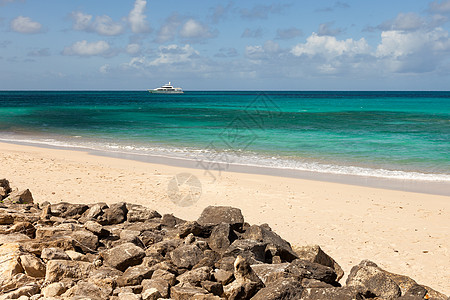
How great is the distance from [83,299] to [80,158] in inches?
568

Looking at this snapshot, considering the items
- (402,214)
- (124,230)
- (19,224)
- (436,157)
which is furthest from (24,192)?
(436,157)

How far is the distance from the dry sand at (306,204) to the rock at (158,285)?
344 cm

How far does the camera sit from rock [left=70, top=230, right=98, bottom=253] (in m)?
5.63

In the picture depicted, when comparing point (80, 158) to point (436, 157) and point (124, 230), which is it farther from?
point (436, 157)

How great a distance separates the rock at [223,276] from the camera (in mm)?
4949

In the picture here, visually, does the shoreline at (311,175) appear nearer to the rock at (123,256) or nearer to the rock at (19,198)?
the rock at (19,198)

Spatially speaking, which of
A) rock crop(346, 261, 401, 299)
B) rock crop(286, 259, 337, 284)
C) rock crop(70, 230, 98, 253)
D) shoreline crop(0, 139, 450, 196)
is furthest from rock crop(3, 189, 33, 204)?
shoreline crop(0, 139, 450, 196)

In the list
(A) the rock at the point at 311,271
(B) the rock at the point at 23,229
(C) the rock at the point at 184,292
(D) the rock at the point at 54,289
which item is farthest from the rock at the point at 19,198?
(A) the rock at the point at 311,271

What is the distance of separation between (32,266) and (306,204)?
7.18 meters

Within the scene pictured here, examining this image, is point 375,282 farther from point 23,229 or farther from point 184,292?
point 23,229

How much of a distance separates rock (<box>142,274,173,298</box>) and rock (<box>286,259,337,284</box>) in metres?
1.44

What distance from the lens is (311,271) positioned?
5242 mm

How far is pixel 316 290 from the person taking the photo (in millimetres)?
4641

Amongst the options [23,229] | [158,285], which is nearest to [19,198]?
[23,229]
